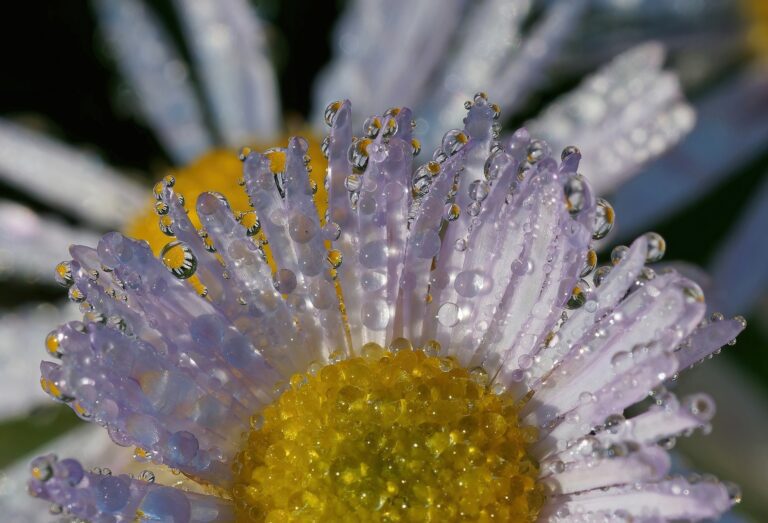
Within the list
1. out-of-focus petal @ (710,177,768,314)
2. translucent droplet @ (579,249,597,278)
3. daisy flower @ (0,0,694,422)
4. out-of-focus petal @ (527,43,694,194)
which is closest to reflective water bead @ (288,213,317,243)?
translucent droplet @ (579,249,597,278)

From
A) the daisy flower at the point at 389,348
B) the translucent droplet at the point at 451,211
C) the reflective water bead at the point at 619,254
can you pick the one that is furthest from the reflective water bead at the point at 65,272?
the reflective water bead at the point at 619,254

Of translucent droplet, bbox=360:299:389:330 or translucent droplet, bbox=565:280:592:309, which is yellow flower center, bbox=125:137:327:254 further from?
translucent droplet, bbox=565:280:592:309

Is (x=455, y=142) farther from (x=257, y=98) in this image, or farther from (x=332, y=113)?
(x=257, y=98)

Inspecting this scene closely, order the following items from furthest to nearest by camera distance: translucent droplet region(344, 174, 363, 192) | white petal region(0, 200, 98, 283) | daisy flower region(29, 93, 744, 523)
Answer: white petal region(0, 200, 98, 283) → translucent droplet region(344, 174, 363, 192) → daisy flower region(29, 93, 744, 523)

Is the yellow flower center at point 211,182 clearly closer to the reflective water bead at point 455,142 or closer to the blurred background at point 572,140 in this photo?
the blurred background at point 572,140

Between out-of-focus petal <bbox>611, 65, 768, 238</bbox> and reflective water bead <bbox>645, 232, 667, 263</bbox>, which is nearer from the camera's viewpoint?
reflective water bead <bbox>645, 232, 667, 263</bbox>

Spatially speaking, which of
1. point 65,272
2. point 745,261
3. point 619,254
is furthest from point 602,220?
point 745,261

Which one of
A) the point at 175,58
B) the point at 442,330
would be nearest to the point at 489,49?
the point at 175,58
